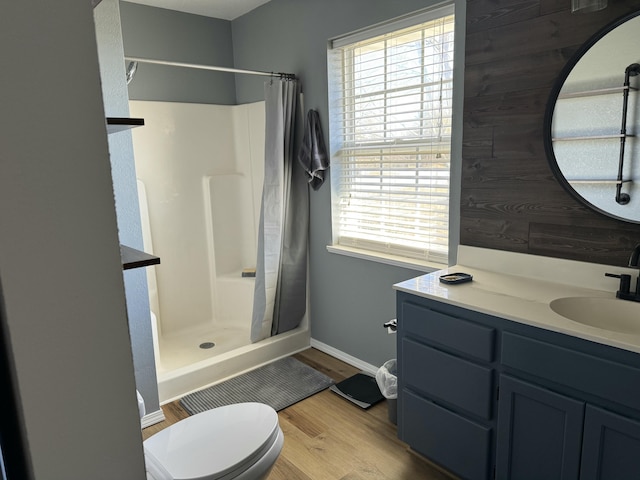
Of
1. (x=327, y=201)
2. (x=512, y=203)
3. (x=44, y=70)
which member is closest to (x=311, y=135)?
(x=327, y=201)

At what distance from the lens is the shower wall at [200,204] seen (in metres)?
3.41

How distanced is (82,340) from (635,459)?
1.56m

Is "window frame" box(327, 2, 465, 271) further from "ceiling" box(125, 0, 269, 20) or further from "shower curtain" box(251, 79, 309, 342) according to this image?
"ceiling" box(125, 0, 269, 20)

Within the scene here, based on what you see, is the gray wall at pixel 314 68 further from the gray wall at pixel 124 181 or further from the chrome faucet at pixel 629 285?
the gray wall at pixel 124 181

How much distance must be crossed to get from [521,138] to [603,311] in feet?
2.67

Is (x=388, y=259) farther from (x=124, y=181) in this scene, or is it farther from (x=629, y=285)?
(x=124, y=181)

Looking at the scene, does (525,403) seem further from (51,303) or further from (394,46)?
(394,46)

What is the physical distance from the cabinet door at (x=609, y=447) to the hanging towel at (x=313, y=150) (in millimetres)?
2035

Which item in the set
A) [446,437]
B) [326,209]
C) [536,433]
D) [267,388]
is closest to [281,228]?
[326,209]

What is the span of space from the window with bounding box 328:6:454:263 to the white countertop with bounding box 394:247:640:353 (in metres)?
0.39

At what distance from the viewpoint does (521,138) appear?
201 centimetres

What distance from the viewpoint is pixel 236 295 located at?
3686mm

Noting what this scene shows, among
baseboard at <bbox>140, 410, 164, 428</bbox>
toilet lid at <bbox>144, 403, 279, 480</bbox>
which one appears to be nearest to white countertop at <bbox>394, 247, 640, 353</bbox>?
toilet lid at <bbox>144, 403, 279, 480</bbox>

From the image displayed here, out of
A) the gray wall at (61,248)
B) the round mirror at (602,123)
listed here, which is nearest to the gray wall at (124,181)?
the gray wall at (61,248)
